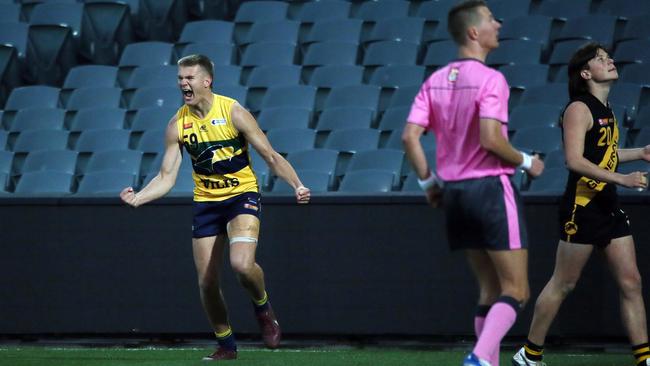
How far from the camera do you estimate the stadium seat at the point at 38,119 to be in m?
13.0

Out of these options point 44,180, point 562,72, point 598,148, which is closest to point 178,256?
→ point 44,180

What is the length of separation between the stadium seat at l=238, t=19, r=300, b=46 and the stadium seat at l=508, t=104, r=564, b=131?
11.1ft

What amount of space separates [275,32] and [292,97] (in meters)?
1.56

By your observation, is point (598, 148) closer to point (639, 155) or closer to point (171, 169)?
Answer: point (639, 155)

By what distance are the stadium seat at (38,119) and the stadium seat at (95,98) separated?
0.83 ft

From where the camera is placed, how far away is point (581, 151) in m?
6.90

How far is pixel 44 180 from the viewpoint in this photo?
1192 cm

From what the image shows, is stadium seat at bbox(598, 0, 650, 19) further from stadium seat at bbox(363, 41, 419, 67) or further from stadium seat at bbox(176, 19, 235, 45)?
stadium seat at bbox(176, 19, 235, 45)

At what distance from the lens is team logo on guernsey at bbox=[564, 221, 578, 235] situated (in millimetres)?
7137

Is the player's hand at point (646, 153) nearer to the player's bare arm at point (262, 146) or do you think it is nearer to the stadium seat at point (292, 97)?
the player's bare arm at point (262, 146)

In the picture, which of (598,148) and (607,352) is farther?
(607,352)

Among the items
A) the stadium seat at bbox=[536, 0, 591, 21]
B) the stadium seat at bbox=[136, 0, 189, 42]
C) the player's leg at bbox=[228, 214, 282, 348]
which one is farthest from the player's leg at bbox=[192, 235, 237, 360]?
the stadium seat at bbox=[136, 0, 189, 42]

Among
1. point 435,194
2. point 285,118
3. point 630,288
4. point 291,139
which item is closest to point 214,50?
point 285,118

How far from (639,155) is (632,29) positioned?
5.04 metres
